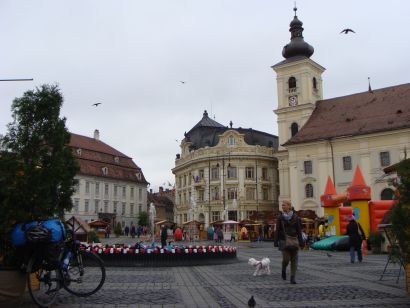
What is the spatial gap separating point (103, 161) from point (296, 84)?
3278cm

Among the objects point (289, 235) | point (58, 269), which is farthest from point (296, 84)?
point (58, 269)

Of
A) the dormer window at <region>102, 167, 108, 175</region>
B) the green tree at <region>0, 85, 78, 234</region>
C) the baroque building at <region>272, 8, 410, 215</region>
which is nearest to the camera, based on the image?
the green tree at <region>0, 85, 78, 234</region>

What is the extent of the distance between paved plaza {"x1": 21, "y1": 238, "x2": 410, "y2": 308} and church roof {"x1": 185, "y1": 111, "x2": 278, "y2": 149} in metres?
60.0

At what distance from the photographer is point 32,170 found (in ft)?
26.6

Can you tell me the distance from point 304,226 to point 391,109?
18.0 m

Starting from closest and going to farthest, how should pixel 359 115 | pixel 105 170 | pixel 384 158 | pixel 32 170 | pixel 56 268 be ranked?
pixel 56 268
pixel 32 170
pixel 384 158
pixel 359 115
pixel 105 170

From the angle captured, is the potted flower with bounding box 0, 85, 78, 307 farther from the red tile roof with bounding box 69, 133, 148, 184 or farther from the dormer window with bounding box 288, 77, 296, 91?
the red tile roof with bounding box 69, 133, 148, 184

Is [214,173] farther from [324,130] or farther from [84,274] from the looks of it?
[84,274]

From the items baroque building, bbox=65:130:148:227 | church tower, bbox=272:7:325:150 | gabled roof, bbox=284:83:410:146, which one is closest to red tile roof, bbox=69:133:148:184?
baroque building, bbox=65:130:148:227

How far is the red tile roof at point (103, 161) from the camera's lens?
69.9 m

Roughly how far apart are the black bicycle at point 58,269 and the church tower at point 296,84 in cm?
5191

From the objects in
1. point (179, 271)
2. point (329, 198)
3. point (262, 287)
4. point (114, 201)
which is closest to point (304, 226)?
point (329, 198)

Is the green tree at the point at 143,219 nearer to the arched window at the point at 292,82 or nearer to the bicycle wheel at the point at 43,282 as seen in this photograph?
the arched window at the point at 292,82

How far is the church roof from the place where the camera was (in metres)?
73.3
